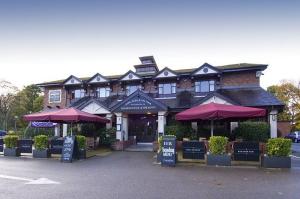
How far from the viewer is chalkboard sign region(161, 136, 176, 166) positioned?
40.2 ft

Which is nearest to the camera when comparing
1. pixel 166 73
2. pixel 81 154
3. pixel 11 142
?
pixel 81 154

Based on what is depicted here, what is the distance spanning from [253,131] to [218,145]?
857cm

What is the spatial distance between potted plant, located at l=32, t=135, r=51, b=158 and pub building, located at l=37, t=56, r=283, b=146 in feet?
23.3

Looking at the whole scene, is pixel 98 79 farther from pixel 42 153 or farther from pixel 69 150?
pixel 69 150

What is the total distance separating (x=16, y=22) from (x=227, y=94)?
16.1 m

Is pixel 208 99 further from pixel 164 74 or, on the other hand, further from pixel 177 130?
pixel 164 74

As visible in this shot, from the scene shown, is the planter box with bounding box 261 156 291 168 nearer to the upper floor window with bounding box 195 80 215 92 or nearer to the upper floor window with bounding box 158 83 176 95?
the upper floor window with bounding box 195 80 215 92

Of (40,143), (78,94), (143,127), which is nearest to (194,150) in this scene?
(40,143)

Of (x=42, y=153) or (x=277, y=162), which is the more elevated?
(x=277, y=162)

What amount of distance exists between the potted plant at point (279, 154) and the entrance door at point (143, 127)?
46.6 ft

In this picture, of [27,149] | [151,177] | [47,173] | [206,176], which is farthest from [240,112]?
[27,149]

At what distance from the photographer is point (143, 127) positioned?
84.0ft

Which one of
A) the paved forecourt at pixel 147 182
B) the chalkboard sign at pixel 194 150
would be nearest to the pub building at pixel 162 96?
the chalkboard sign at pixel 194 150

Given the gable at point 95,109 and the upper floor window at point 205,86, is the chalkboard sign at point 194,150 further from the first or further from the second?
the upper floor window at point 205,86
